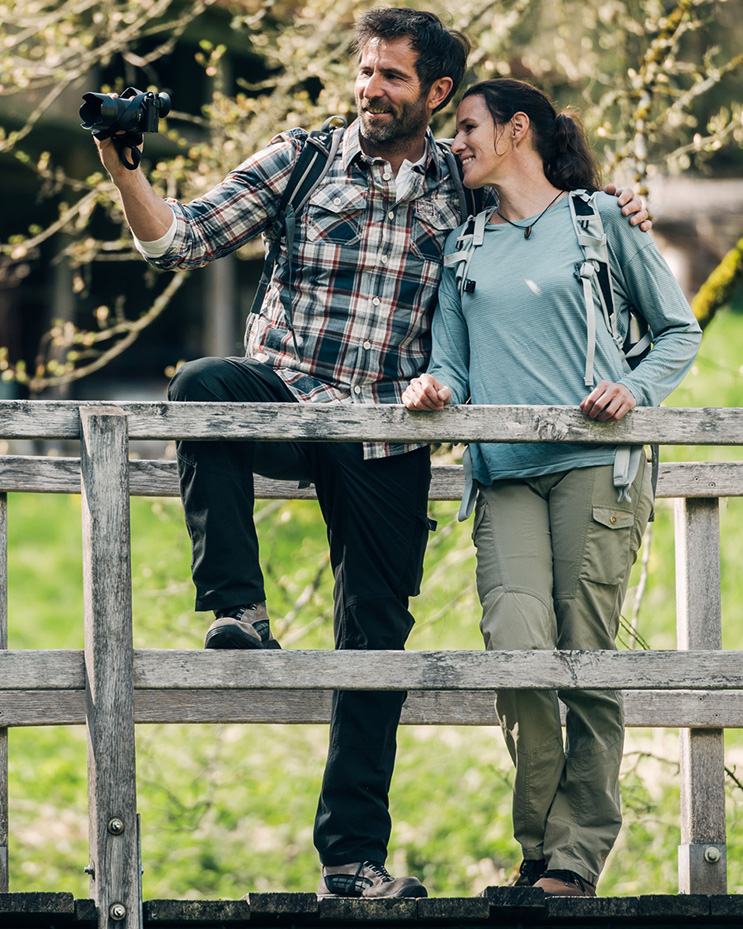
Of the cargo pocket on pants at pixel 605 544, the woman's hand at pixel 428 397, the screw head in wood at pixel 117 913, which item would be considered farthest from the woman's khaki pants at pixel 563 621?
the screw head in wood at pixel 117 913

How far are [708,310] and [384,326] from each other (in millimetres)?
2673

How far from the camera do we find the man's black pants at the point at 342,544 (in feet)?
11.1

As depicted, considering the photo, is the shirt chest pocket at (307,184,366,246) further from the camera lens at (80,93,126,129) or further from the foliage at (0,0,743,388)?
the foliage at (0,0,743,388)

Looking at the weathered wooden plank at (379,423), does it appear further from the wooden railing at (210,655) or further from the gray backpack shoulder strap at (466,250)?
the gray backpack shoulder strap at (466,250)

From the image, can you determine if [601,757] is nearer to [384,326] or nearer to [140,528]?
[384,326]

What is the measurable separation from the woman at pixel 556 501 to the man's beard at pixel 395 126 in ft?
0.75

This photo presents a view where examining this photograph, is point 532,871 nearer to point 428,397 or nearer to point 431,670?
point 431,670

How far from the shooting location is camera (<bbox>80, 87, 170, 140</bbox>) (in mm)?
3182

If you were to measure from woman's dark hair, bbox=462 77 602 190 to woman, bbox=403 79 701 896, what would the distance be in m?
0.11

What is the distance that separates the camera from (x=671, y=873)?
328 inches

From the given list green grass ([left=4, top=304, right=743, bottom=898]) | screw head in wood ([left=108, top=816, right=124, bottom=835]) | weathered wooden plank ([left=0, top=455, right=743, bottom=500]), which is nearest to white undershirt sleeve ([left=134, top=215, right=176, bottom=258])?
weathered wooden plank ([left=0, top=455, right=743, bottom=500])

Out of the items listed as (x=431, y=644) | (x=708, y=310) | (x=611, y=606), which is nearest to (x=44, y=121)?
(x=431, y=644)

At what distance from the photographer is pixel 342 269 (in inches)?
146

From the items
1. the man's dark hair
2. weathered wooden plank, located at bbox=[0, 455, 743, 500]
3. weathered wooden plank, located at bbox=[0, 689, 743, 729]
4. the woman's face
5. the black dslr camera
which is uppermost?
the man's dark hair
